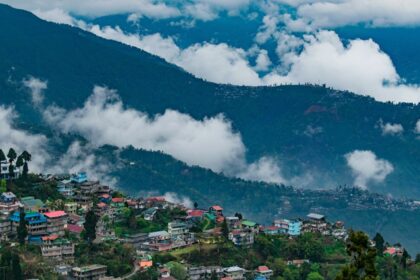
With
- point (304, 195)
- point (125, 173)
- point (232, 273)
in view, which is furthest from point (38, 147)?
point (232, 273)

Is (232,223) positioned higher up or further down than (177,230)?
higher up

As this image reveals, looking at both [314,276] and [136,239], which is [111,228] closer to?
[136,239]

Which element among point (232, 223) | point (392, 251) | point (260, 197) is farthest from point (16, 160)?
point (260, 197)

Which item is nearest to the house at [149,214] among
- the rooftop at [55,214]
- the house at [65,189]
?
the house at [65,189]

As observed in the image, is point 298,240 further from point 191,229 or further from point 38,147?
point 38,147

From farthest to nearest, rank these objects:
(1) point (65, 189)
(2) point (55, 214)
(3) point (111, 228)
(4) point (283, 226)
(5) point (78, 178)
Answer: (4) point (283, 226) < (5) point (78, 178) < (1) point (65, 189) < (3) point (111, 228) < (2) point (55, 214)

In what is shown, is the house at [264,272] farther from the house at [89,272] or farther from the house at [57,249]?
the house at [57,249]

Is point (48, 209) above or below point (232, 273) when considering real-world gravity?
above
